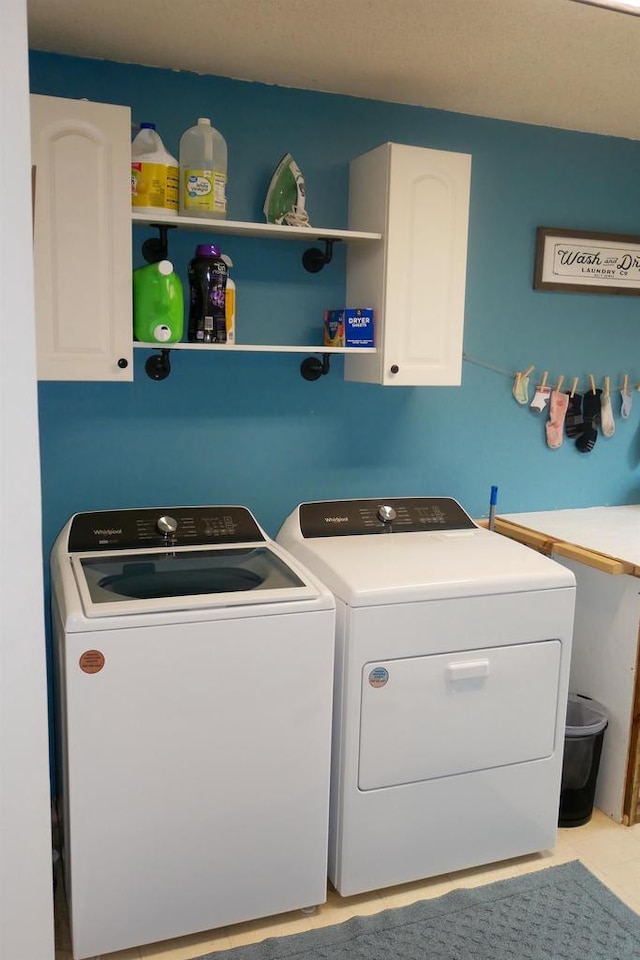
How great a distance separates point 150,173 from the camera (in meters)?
2.23

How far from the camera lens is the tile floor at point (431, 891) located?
206cm

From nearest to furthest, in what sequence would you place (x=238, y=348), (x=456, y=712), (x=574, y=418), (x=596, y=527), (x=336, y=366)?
1. (x=456, y=712)
2. (x=238, y=348)
3. (x=336, y=366)
4. (x=596, y=527)
5. (x=574, y=418)

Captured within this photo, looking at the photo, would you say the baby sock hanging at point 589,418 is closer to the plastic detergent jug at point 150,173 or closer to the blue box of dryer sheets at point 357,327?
the blue box of dryer sheets at point 357,327

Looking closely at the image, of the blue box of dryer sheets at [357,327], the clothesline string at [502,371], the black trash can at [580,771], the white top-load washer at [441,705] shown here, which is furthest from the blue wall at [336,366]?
the black trash can at [580,771]

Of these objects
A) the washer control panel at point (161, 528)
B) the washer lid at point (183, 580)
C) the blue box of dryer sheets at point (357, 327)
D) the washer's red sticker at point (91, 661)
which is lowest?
the washer's red sticker at point (91, 661)

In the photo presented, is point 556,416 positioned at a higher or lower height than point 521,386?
lower

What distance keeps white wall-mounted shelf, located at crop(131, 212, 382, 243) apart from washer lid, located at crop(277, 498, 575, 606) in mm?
837

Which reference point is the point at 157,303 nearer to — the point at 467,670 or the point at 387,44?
the point at 387,44

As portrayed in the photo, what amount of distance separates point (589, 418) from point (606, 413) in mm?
80

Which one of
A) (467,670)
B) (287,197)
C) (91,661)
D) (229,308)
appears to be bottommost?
(467,670)

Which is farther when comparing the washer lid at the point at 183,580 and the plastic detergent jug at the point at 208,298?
the plastic detergent jug at the point at 208,298

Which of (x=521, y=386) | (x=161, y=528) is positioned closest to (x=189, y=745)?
(x=161, y=528)

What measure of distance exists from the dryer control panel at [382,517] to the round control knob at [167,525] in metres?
0.40

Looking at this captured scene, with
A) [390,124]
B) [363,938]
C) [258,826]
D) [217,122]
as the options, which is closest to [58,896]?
[258,826]
